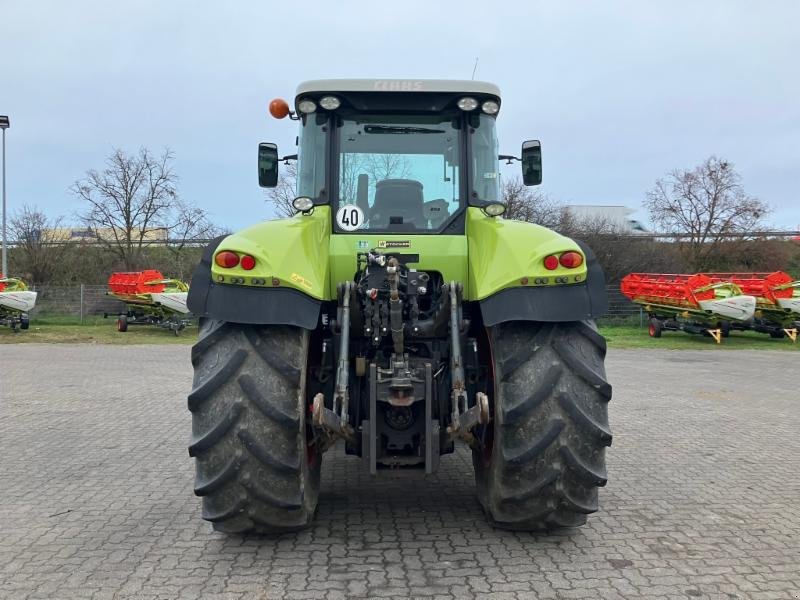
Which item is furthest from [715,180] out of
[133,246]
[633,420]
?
[133,246]

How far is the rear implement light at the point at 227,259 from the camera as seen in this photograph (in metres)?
3.50

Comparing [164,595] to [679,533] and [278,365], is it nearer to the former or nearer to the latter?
[278,365]

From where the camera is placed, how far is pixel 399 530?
411 centimetres

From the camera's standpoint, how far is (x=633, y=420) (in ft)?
26.1

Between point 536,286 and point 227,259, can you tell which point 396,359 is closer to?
point 536,286

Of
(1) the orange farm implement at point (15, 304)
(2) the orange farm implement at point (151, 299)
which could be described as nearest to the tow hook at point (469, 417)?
(2) the orange farm implement at point (151, 299)

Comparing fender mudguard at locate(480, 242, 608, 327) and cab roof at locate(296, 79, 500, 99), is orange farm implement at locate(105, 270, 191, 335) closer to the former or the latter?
cab roof at locate(296, 79, 500, 99)

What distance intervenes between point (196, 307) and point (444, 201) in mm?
1797

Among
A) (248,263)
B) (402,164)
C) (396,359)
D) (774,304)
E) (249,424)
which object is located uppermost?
(402,164)

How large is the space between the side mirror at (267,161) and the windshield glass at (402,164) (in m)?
1.10

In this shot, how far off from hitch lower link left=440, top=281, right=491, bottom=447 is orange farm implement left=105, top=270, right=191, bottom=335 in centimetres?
1830

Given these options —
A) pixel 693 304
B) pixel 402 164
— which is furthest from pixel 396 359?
pixel 693 304

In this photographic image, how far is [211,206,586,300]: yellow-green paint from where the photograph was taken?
139 inches

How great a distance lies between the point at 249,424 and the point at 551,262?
1.80m
